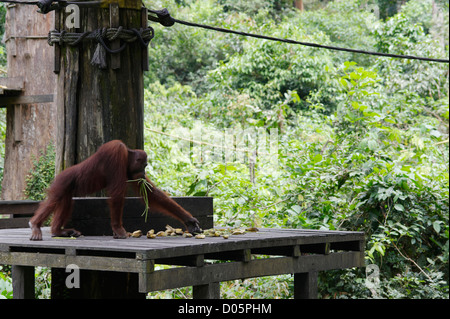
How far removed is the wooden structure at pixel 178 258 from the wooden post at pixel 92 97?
1.65ft

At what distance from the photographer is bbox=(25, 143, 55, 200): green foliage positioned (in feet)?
18.6

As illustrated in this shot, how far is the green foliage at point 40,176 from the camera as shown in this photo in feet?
18.6

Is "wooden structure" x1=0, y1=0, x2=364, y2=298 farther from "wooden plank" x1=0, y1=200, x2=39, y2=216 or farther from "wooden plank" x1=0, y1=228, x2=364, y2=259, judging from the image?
"wooden plank" x1=0, y1=200, x2=39, y2=216

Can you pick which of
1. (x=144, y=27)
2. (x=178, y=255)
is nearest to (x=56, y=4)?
(x=144, y=27)

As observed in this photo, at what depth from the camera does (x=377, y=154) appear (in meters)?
5.72

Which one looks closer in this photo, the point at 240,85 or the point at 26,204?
the point at 26,204

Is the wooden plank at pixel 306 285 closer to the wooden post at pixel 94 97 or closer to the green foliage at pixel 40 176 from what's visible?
the wooden post at pixel 94 97

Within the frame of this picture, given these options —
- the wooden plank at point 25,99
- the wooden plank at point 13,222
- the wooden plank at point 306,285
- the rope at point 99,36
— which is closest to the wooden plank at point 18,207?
the wooden plank at point 13,222

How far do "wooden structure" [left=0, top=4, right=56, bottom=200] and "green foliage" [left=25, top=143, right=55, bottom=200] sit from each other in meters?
0.07

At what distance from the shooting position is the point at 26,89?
5715 millimetres

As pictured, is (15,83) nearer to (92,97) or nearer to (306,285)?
(92,97)
